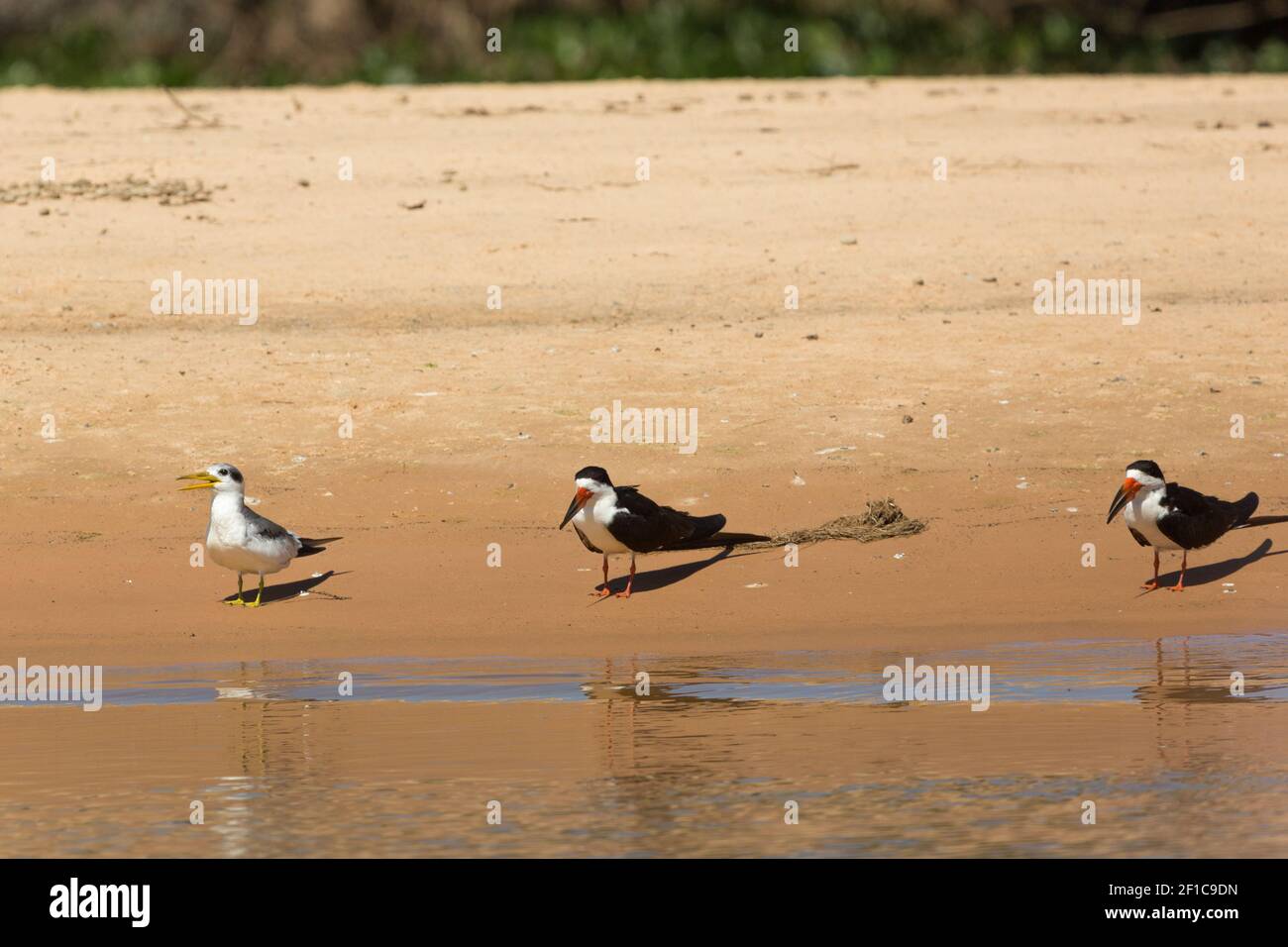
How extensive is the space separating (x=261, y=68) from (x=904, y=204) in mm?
8515

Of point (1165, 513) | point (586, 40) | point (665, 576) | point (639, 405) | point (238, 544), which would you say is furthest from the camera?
point (586, 40)

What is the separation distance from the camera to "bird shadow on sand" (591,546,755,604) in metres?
12.6

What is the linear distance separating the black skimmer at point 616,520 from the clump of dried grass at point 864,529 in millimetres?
898

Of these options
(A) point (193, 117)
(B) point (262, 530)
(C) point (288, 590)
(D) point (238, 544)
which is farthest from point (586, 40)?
(D) point (238, 544)

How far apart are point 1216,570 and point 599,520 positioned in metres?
3.50

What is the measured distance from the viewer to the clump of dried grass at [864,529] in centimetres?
1297

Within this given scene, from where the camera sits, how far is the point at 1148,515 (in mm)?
11953

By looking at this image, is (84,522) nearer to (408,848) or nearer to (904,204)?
(408,848)

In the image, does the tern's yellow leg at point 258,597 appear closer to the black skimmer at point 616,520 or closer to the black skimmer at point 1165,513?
the black skimmer at point 616,520

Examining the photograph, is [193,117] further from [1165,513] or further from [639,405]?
[1165,513]

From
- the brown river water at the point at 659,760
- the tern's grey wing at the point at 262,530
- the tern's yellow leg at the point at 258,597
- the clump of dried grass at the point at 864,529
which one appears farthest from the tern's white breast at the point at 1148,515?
the tern's yellow leg at the point at 258,597

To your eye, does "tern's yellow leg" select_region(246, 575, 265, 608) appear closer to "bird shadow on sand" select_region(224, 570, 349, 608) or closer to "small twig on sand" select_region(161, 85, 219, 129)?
"bird shadow on sand" select_region(224, 570, 349, 608)

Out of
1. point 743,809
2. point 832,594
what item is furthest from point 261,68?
point 743,809

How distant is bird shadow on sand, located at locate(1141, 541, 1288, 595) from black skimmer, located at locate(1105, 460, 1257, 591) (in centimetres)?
22
